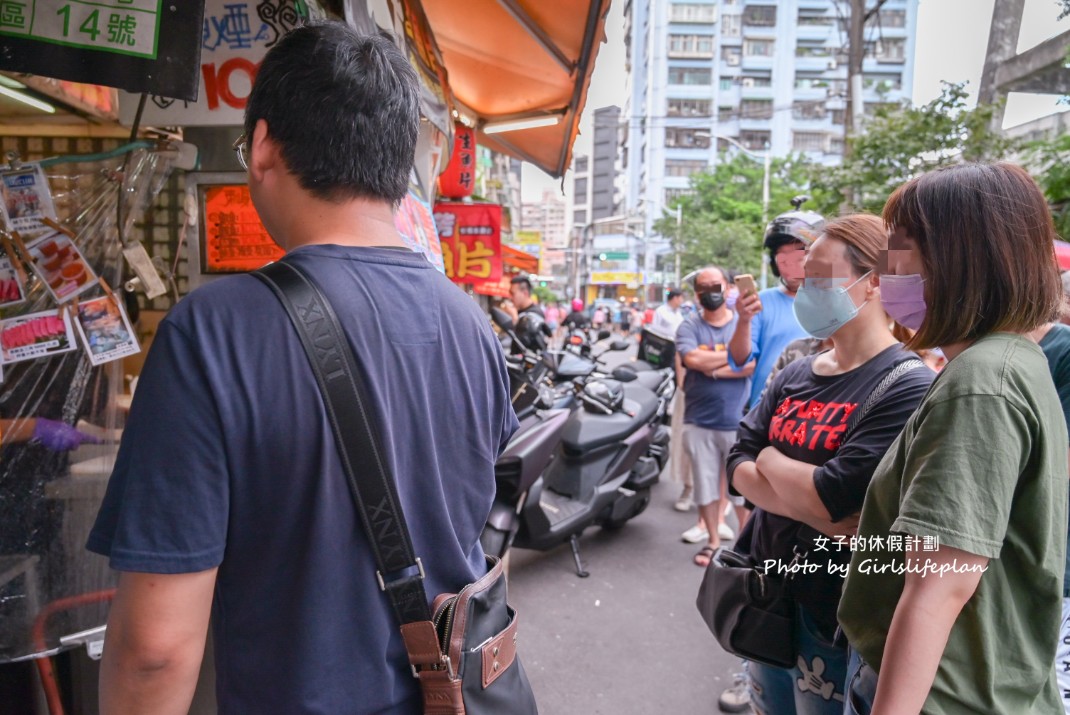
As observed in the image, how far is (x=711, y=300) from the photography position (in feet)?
15.8

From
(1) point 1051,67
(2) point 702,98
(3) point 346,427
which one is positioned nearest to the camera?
(3) point 346,427

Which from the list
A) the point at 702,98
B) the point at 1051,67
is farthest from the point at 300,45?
the point at 702,98

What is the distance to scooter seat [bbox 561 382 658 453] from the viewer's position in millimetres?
4602

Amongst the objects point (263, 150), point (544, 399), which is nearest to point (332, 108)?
point (263, 150)

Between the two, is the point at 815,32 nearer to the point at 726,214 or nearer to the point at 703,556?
the point at 726,214

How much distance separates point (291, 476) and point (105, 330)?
145 cm

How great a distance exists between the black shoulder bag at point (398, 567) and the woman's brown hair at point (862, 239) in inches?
54.5

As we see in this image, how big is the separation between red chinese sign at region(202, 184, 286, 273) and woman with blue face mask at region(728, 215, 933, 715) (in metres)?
1.64

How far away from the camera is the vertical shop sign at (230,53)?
2055 millimetres

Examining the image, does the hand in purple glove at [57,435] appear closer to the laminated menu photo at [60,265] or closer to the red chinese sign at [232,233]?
the laminated menu photo at [60,265]

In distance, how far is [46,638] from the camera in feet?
6.19

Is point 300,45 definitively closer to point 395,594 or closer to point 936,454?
point 395,594

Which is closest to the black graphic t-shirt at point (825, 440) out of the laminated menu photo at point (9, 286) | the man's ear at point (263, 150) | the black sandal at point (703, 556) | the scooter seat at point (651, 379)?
the man's ear at point (263, 150)

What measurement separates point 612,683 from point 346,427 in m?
2.71
